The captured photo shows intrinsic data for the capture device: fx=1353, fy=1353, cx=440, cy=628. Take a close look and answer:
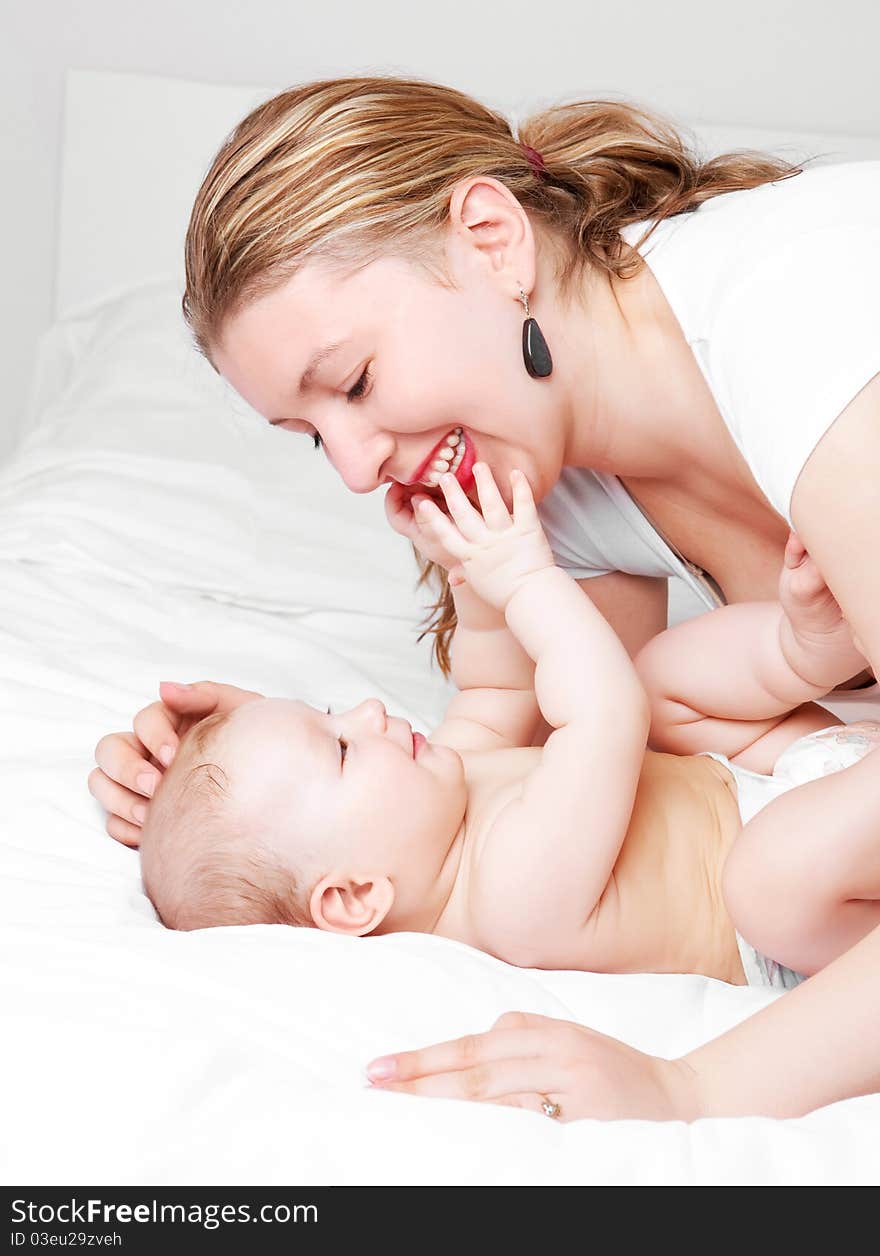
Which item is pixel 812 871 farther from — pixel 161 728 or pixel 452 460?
pixel 161 728

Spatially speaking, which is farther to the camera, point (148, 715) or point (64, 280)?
point (64, 280)

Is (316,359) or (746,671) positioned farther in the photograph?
(746,671)

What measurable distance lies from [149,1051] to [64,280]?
2551 millimetres

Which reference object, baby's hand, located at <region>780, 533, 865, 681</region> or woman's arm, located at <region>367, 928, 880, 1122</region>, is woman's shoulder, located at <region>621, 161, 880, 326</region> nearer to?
baby's hand, located at <region>780, 533, 865, 681</region>

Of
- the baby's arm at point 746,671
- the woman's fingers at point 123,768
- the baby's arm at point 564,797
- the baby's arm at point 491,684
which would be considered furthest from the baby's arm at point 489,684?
the woman's fingers at point 123,768

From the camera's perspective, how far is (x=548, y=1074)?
2.86 feet

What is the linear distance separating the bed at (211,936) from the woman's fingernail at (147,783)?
0.06m

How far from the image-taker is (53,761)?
142 cm

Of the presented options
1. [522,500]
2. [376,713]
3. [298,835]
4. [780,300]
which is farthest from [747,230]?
[298,835]

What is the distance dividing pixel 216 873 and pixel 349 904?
0.39 ft

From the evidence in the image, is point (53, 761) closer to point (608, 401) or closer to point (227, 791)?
point (227, 791)

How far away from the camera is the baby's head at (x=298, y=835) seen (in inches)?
46.6

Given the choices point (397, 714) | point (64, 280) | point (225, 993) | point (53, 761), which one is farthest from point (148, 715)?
point (64, 280)

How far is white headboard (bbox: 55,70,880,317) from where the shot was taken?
9.52 ft
